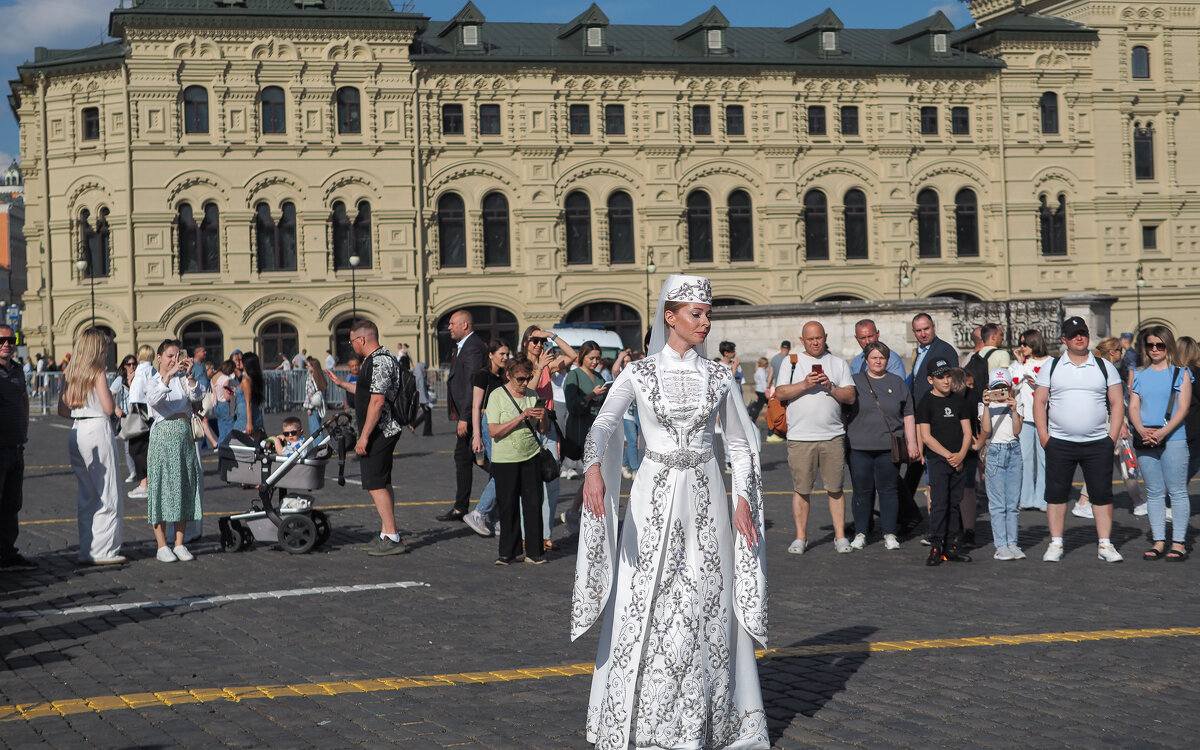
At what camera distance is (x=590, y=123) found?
49.9 m

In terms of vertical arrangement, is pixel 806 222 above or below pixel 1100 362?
above

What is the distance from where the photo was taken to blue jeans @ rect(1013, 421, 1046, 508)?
47.6ft

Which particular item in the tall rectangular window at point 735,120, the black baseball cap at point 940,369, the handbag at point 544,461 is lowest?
the handbag at point 544,461

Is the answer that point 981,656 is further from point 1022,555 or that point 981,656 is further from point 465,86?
point 465,86

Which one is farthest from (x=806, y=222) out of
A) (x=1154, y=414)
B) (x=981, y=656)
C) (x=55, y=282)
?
(x=981, y=656)

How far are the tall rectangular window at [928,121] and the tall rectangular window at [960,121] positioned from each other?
0.64m

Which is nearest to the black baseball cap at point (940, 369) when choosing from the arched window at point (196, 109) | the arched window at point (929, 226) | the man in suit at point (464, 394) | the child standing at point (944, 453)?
the child standing at point (944, 453)

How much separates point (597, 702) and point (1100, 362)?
6757 millimetres

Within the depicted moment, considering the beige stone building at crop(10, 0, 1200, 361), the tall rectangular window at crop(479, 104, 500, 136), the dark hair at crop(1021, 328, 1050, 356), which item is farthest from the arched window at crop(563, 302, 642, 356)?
the dark hair at crop(1021, 328, 1050, 356)

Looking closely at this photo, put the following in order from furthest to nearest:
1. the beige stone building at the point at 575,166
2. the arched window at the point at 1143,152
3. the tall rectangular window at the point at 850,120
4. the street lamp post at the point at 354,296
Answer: the arched window at the point at 1143,152 → the tall rectangular window at the point at 850,120 → the beige stone building at the point at 575,166 → the street lamp post at the point at 354,296

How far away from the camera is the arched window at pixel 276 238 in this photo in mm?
47625

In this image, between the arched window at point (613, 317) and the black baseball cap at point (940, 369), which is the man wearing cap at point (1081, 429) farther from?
the arched window at point (613, 317)

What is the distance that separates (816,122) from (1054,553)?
42.4m

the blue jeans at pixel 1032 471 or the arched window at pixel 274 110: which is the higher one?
the arched window at pixel 274 110
